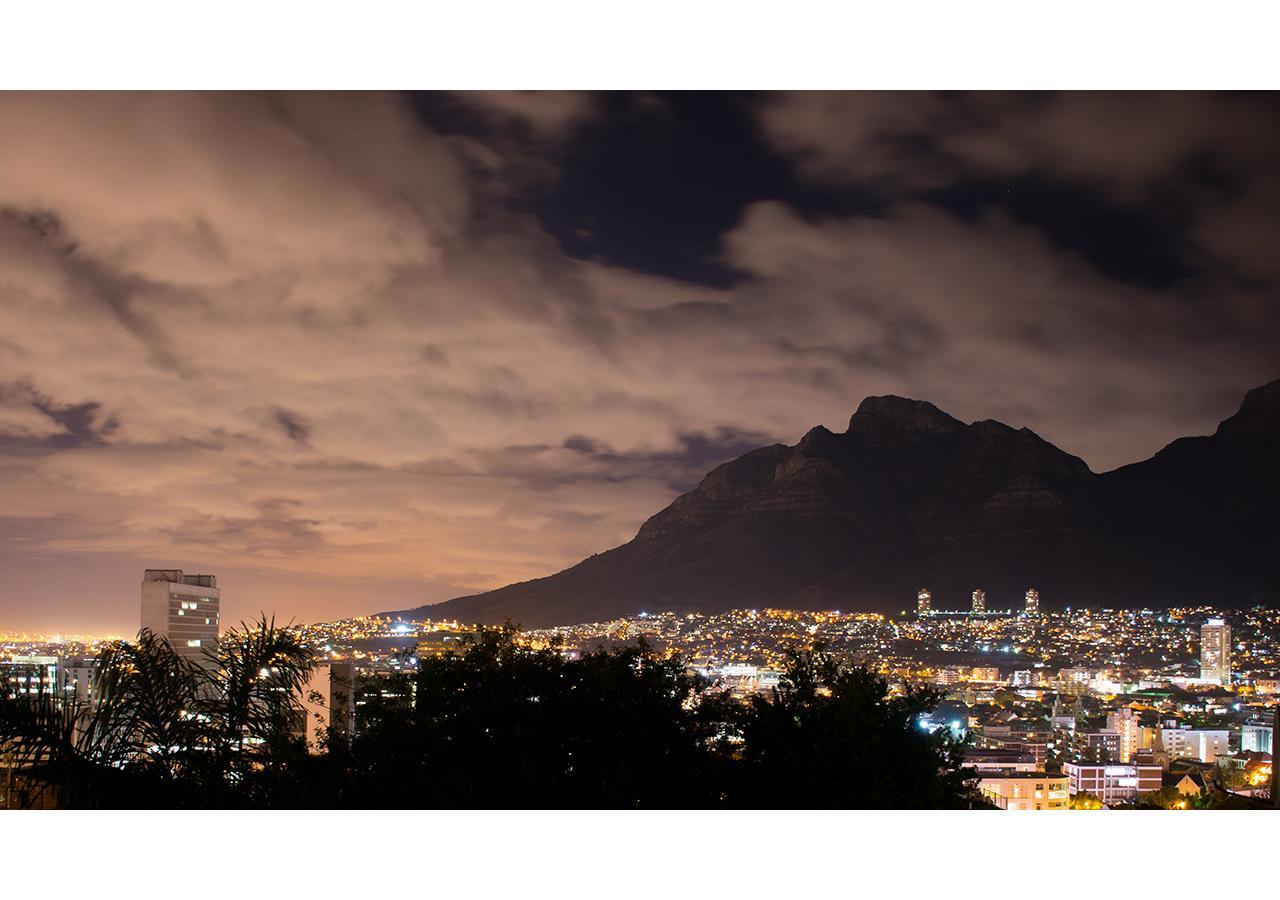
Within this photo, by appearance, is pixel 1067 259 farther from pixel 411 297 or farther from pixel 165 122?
pixel 165 122

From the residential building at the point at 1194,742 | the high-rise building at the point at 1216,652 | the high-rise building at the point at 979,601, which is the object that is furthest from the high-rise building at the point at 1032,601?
the residential building at the point at 1194,742

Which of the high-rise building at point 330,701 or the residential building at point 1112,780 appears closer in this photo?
the high-rise building at point 330,701

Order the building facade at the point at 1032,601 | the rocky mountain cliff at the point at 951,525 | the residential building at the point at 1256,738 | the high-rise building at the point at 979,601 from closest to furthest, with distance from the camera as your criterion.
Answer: the residential building at the point at 1256,738 < the rocky mountain cliff at the point at 951,525 < the high-rise building at the point at 979,601 < the building facade at the point at 1032,601

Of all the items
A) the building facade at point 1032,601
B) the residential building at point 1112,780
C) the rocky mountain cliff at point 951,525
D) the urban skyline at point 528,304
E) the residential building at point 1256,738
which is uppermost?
the urban skyline at point 528,304

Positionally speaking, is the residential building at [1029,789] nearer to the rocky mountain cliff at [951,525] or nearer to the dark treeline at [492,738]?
the dark treeline at [492,738]

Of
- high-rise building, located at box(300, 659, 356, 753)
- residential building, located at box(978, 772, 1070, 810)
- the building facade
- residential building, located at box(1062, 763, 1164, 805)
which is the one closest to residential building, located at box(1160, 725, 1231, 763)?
residential building, located at box(1062, 763, 1164, 805)

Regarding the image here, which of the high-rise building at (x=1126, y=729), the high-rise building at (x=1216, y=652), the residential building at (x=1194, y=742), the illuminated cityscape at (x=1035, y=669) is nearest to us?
the illuminated cityscape at (x=1035, y=669)
